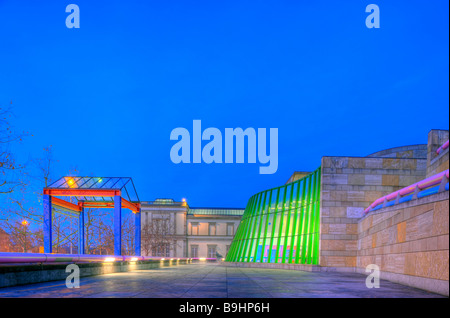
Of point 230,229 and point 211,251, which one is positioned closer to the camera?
point 211,251

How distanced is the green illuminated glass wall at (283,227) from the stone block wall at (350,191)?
1.15 meters

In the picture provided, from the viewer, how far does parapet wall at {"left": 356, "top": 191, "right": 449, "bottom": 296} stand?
9.33 m

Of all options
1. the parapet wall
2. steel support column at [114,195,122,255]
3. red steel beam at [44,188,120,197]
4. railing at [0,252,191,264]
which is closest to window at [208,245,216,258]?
steel support column at [114,195,122,255]

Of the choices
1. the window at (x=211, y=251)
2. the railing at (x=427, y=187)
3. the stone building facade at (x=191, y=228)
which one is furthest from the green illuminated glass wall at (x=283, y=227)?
the window at (x=211, y=251)

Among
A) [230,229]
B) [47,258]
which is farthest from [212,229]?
[47,258]

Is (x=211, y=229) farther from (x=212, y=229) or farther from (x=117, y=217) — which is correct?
(x=117, y=217)

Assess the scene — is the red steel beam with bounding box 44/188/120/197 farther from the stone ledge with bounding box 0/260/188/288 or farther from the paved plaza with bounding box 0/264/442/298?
the paved plaza with bounding box 0/264/442/298

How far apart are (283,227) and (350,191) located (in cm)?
805

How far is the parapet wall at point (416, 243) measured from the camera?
30.6ft

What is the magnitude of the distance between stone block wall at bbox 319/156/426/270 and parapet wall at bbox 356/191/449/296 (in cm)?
571

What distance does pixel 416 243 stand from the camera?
445 inches

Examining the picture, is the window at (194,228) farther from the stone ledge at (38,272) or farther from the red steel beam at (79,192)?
the stone ledge at (38,272)
